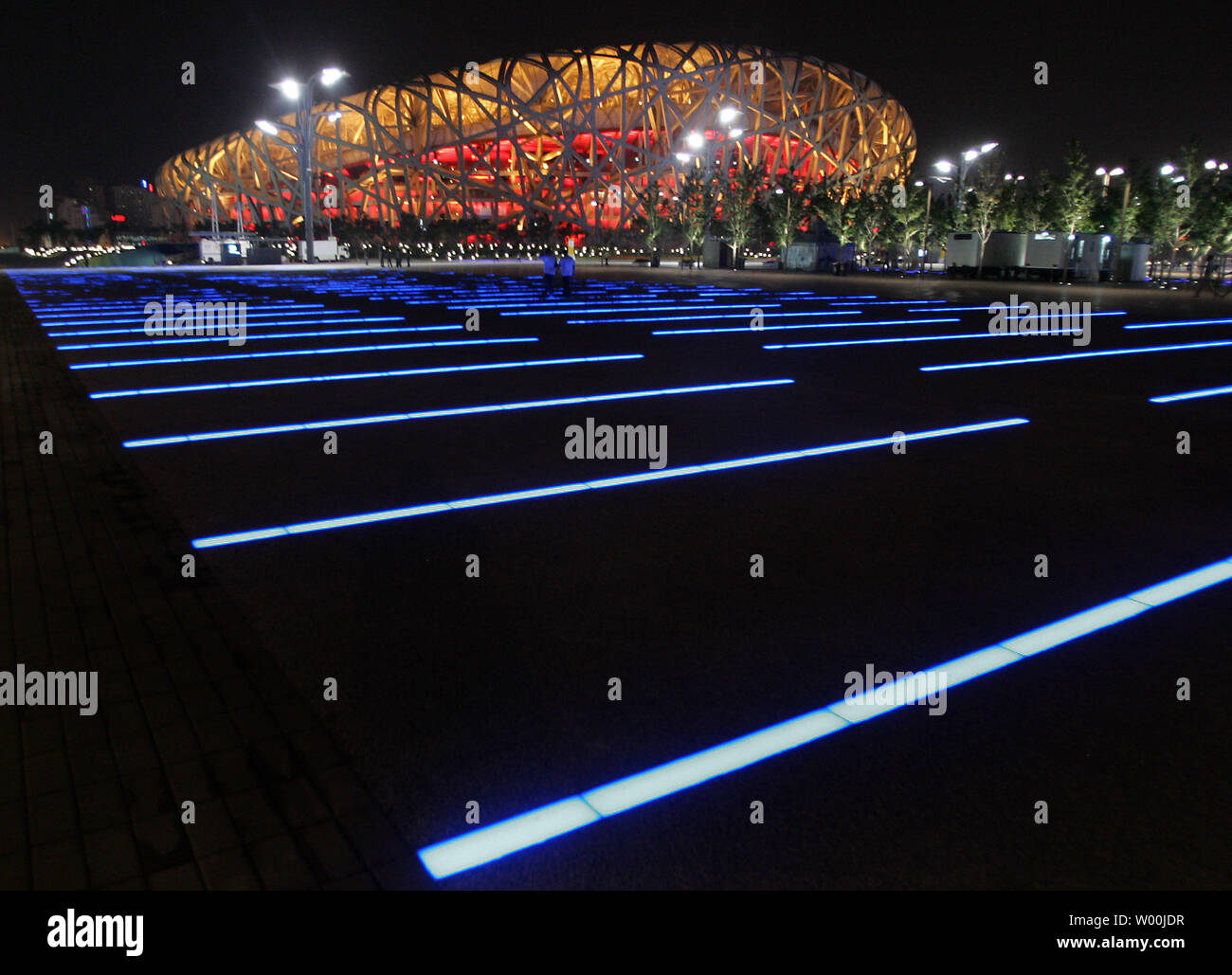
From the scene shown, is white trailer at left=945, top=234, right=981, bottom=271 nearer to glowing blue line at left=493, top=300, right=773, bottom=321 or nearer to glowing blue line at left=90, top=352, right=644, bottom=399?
glowing blue line at left=493, top=300, right=773, bottom=321

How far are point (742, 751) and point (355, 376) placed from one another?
960cm

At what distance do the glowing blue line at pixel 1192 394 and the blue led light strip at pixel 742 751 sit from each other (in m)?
6.72

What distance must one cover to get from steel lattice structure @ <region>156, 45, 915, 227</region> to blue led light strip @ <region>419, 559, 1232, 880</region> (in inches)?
3317

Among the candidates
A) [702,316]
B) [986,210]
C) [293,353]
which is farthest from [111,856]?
[986,210]

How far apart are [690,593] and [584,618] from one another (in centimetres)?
63

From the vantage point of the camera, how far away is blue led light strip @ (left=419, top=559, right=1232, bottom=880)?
258cm

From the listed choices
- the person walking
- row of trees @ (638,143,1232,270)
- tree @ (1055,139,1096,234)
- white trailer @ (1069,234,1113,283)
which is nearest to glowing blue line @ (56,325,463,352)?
the person walking

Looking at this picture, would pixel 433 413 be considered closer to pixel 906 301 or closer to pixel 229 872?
pixel 229 872

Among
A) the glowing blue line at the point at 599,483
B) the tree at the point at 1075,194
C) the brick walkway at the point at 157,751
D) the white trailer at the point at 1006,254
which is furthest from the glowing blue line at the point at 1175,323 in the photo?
the tree at the point at 1075,194

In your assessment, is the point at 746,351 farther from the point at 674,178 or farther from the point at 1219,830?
the point at 674,178

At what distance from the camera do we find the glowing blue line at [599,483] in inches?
212

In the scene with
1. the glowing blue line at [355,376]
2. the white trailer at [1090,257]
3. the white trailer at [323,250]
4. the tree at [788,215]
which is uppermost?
the tree at [788,215]

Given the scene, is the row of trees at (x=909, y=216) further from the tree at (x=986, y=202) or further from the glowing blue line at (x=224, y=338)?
the glowing blue line at (x=224, y=338)
